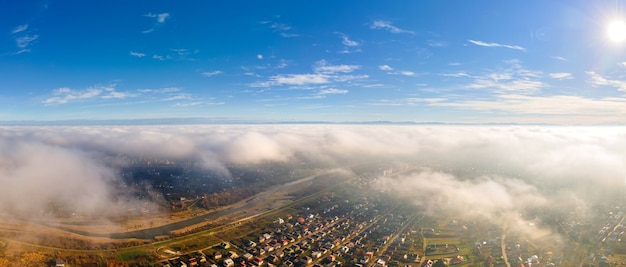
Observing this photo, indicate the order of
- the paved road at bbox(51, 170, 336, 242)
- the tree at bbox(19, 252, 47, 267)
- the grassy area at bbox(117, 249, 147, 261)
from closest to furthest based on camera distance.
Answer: the tree at bbox(19, 252, 47, 267)
the grassy area at bbox(117, 249, 147, 261)
the paved road at bbox(51, 170, 336, 242)

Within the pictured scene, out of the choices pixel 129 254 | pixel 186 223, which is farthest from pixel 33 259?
pixel 186 223

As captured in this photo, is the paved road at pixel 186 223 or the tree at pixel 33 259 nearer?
the tree at pixel 33 259

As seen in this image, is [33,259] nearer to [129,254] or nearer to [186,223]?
[129,254]

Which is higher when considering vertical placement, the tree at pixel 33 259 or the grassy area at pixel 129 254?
the tree at pixel 33 259

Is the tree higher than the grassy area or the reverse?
higher

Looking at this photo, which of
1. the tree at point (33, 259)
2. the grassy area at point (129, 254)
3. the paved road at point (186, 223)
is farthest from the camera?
the paved road at point (186, 223)

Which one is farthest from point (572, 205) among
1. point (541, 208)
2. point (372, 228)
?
point (372, 228)

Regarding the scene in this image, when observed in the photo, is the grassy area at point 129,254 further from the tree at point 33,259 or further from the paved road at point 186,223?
the tree at point 33,259

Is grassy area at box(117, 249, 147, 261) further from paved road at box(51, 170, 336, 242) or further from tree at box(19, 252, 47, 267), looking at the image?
tree at box(19, 252, 47, 267)

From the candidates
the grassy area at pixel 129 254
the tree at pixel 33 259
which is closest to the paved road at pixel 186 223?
the grassy area at pixel 129 254

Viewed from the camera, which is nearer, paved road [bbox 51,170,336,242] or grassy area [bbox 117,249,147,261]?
grassy area [bbox 117,249,147,261]

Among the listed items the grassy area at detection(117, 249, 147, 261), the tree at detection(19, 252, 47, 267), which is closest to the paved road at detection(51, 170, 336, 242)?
the grassy area at detection(117, 249, 147, 261)

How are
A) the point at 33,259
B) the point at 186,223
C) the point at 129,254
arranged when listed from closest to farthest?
the point at 33,259, the point at 129,254, the point at 186,223
